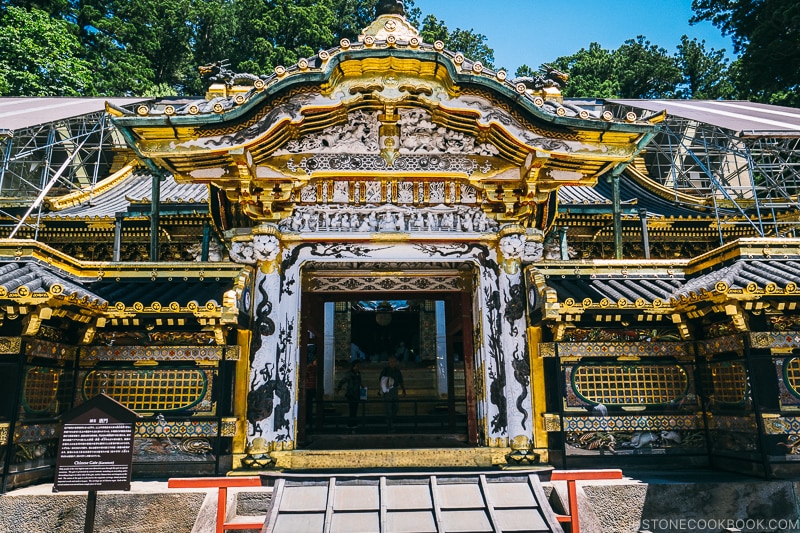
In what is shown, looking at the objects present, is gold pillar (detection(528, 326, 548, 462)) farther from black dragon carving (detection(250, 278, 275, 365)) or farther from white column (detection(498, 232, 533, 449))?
black dragon carving (detection(250, 278, 275, 365))

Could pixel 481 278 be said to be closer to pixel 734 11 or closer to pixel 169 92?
pixel 734 11

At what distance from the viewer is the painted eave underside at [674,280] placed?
6.93m

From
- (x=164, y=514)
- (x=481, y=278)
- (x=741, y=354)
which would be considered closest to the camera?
(x=164, y=514)

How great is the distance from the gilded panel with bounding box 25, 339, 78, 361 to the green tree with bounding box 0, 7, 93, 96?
22.5 m

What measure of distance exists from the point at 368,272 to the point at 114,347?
437 cm

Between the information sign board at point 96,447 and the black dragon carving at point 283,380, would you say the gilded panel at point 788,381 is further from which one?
the information sign board at point 96,447

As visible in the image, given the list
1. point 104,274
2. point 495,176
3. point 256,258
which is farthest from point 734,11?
point 104,274

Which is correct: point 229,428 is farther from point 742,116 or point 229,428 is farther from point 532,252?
point 742,116

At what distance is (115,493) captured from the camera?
672 centimetres

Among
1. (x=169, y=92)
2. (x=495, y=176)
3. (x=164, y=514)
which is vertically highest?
(x=169, y=92)

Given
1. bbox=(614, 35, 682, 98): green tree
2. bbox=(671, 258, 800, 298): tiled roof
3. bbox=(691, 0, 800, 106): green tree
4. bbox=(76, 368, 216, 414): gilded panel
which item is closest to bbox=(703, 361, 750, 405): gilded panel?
bbox=(671, 258, 800, 298): tiled roof

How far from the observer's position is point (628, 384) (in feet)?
26.8

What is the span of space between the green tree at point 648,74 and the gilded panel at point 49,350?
125 feet

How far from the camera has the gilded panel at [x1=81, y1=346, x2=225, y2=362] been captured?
7961mm
